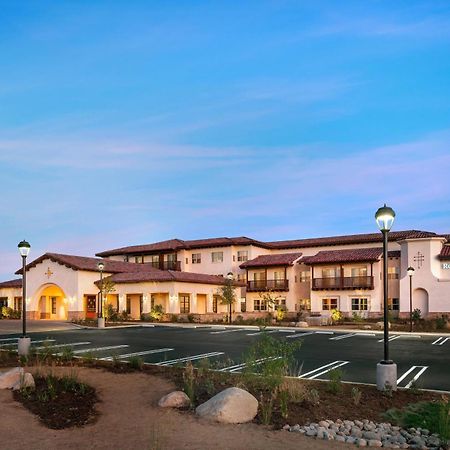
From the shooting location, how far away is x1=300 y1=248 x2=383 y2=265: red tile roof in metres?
48.2

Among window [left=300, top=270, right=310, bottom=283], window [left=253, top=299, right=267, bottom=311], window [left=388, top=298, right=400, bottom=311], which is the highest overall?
window [left=300, top=270, right=310, bottom=283]

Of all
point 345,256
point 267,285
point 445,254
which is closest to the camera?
point 445,254

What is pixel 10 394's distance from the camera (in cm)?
1019

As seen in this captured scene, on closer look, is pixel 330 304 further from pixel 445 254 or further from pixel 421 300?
pixel 445 254

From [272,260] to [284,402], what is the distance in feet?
148

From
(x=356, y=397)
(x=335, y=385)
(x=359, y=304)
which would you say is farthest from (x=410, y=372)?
(x=359, y=304)

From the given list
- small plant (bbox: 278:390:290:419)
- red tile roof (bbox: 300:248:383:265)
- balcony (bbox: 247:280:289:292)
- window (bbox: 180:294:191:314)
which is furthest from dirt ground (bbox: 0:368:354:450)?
balcony (bbox: 247:280:289:292)

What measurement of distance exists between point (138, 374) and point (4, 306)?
4467 cm

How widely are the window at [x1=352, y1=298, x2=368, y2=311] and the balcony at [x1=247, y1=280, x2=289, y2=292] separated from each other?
6.85 meters

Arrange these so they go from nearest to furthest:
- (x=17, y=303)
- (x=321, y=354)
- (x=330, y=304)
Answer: (x=321, y=354), (x=330, y=304), (x=17, y=303)

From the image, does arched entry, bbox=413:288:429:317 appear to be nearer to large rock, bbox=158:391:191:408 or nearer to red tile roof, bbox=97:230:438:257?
red tile roof, bbox=97:230:438:257

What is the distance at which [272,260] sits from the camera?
5388cm

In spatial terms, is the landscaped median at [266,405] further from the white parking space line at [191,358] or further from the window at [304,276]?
the window at [304,276]

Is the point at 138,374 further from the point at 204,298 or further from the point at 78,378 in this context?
the point at 204,298
